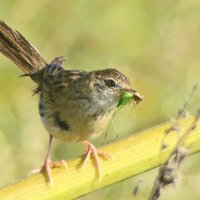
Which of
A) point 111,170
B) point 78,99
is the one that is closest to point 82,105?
point 78,99

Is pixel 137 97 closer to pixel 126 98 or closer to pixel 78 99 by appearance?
pixel 126 98

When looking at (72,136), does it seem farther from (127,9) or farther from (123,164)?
(127,9)

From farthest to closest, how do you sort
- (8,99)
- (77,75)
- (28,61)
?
(8,99), (28,61), (77,75)

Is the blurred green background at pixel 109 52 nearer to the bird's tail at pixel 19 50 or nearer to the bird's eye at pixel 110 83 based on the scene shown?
the bird's tail at pixel 19 50

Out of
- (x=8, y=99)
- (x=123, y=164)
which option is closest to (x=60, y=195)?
(x=123, y=164)

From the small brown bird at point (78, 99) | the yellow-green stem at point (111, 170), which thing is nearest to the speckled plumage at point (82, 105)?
the small brown bird at point (78, 99)
